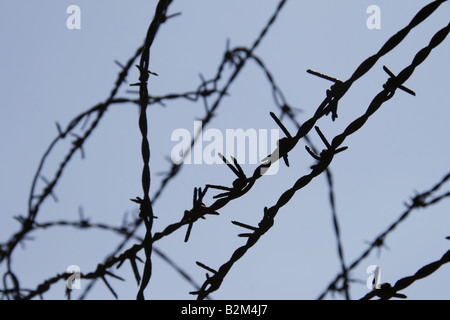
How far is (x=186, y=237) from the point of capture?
1.40 m

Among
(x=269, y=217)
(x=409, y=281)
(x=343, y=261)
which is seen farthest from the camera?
(x=343, y=261)

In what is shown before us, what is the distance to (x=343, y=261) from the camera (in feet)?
7.77

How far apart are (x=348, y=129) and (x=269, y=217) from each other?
28cm

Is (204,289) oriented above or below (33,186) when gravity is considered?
below

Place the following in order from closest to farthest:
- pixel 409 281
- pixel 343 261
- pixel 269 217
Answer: pixel 409 281 → pixel 269 217 → pixel 343 261

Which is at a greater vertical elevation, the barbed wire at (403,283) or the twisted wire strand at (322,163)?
the twisted wire strand at (322,163)

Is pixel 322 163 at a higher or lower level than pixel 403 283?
higher

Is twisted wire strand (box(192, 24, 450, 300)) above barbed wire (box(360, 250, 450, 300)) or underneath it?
above
